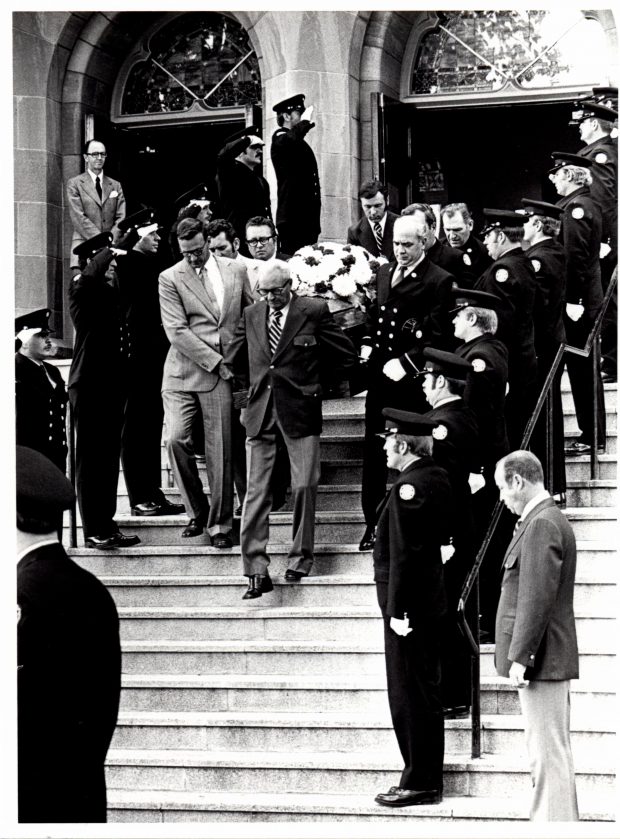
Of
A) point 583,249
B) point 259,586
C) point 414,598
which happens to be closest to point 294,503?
point 259,586

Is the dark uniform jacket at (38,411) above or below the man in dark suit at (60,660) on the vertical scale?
above

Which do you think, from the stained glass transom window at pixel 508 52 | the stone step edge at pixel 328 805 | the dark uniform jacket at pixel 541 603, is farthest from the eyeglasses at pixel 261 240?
the stained glass transom window at pixel 508 52

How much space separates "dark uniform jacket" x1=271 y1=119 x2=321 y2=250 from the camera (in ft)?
39.9

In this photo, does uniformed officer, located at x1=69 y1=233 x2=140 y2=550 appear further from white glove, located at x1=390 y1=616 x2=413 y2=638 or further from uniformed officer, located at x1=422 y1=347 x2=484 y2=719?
white glove, located at x1=390 y1=616 x2=413 y2=638

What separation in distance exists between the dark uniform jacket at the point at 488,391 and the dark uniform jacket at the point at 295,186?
11.5 feet

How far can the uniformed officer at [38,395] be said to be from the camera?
31.7 feet

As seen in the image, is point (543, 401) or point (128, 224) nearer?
point (543, 401)

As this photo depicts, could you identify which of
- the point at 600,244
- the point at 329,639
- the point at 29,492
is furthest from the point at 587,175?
the point at 29,492

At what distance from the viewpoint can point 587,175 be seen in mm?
10719

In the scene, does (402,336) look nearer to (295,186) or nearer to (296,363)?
(296,363)

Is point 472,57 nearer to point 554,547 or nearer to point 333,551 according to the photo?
point 333,551

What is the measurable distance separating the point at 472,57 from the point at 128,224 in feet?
15.8

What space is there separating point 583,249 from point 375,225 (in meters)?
1.79

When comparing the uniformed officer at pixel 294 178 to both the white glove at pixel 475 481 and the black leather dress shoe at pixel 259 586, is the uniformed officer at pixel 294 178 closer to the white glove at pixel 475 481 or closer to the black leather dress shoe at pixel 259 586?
the black leather dress shoe at pixel 259 586
